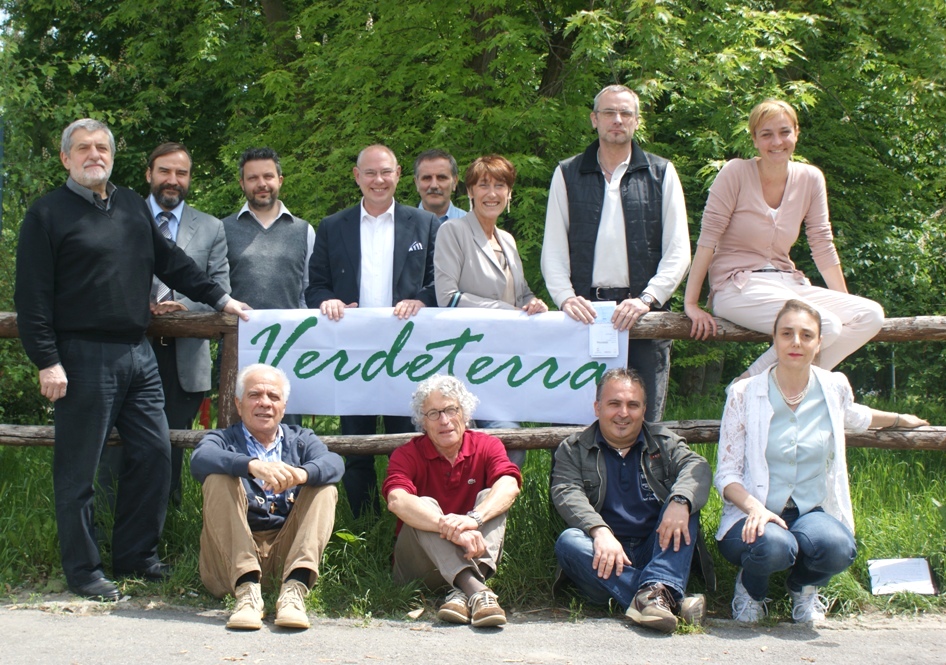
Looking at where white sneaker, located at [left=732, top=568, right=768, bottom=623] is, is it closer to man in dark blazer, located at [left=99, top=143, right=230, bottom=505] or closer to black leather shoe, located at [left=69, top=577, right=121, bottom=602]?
black leather shoe, located at [left=69, top=577, right=121, bottom=602]

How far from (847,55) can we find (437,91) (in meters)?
3.59

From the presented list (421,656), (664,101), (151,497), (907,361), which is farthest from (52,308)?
(907,361)

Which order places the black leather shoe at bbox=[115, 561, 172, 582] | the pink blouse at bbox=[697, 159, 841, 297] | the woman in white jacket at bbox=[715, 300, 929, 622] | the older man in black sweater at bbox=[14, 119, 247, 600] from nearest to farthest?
the woman in white jacket at bbox=[715, 300, 929, 622]
the older man in black sweater at bbox=[14, 119, 247, 600]
the black leather shoe at bbox=[115, 561, 172, 582]
the pink blouse at bbox=[697, 159, 841, 297]

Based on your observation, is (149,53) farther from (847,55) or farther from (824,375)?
(824,375)

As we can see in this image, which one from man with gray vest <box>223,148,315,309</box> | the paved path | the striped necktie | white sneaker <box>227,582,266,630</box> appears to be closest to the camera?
the paved path

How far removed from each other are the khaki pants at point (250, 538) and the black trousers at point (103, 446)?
470 mm

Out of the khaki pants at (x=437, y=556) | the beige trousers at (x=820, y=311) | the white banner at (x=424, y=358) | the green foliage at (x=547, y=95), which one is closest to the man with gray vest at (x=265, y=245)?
Result: the white banner at (x=424, y=358)

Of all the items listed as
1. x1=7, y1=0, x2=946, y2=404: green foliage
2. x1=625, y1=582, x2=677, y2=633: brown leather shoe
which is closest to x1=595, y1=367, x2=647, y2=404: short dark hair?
x1=625, y1=582, x2=677, y2=633: brown leather shoe

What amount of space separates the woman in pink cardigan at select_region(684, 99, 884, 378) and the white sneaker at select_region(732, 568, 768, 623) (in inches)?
43.7

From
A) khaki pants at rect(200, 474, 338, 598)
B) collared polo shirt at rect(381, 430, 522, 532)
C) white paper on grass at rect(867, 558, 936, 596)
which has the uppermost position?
collared polo shirt at rect(381, 430, 522, 532)

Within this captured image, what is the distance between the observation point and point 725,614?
4785 mm

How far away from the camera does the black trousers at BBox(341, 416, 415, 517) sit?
18.2ft

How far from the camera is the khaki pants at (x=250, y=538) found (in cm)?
461

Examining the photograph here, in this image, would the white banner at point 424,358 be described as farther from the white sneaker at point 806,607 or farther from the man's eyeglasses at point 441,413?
the white sneaker at point 806,607
